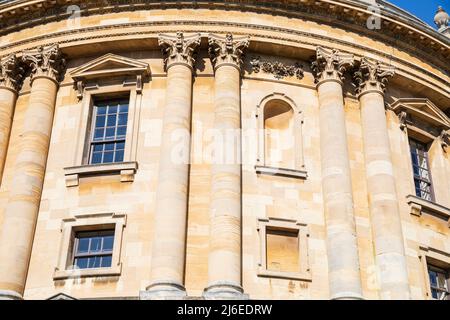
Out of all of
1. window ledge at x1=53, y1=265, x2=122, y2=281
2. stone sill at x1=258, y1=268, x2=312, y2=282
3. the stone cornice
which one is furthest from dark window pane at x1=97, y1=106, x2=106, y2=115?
stone sill at x1=258, y1=268, x2=312, y2=282

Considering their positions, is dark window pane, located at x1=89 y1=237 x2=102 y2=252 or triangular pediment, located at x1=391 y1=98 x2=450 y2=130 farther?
triangular pediment, located at x1=391 y1=98 x2=450 y2=130

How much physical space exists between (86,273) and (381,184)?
10.8 metres

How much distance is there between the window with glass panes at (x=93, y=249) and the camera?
25750 mm

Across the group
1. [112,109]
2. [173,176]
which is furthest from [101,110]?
[173,176]

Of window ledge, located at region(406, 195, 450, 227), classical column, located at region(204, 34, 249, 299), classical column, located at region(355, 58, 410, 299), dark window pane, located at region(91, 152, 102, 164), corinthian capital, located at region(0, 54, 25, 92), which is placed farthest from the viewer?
corinthian capital, located at region(0, 54, 25, 92)

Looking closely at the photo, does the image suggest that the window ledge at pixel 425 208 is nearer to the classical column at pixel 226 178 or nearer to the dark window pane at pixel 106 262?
the classical column at pixel 226 178

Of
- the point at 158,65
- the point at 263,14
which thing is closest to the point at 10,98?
the point at 158,65

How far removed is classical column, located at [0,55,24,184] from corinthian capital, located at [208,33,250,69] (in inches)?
299

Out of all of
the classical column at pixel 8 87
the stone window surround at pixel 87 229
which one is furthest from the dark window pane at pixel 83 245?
the classical column at pixel 8 87

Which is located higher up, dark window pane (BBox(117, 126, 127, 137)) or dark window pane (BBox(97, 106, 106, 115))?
dark window pane (BBox(97, 106, 106, 115))

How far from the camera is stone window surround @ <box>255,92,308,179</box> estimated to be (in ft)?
90.1

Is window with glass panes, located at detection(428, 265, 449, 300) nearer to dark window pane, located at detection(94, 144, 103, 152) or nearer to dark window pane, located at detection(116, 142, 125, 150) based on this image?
dark window pane, located at detection(116, 142, 125, 150)

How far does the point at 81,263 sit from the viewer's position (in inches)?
1020

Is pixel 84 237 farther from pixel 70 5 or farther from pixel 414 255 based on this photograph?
pixel 414 255
